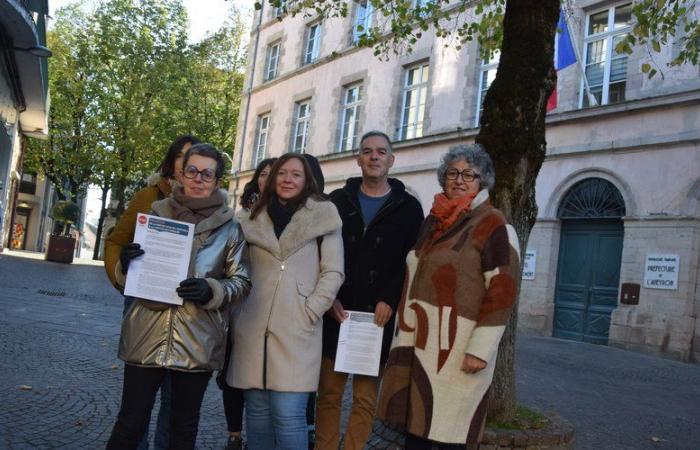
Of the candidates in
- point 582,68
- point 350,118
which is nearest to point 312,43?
point 350,118

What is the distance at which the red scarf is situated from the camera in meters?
3.31

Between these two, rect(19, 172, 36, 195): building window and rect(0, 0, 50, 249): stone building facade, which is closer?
rect(0, 0, 50, 249): stone building facade

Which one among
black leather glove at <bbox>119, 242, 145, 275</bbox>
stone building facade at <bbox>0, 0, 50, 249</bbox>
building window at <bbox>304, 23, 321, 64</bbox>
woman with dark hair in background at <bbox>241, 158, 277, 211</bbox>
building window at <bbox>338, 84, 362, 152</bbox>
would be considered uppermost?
building window at <bbox>304, 23, 321, 64</bbox>

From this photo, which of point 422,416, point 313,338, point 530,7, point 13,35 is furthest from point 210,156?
point 13,35

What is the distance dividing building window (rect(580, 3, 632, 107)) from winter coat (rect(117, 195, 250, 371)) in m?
13.1

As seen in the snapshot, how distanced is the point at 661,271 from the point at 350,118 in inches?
494

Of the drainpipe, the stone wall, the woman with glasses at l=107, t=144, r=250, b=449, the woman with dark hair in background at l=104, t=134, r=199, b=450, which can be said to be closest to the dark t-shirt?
the woman with glasses at l=107, t=144, r=250, b=449

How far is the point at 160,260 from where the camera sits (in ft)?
9.71

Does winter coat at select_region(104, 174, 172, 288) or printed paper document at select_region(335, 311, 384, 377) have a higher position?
winter coat at select_region(104, 174, 172, 288)

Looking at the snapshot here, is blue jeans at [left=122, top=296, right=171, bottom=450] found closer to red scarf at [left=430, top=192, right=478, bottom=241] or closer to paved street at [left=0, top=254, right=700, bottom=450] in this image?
paved street at [left=0, top=254, right=700, bottom=450]

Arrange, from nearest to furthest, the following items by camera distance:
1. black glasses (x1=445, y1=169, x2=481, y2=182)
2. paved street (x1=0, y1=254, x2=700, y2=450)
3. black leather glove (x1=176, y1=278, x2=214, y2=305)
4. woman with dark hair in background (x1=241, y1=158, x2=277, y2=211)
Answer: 1. black leather glove (x1=176, y1=278, x2=214, y2=305)
2. black glasses (x1=445, y1=169, x2=481, y2=182)
3. paved street (x1=0, y1=254, x2=700, y2=450)
4. woman with dark hair in background (x1=241, y1=158, x2=277, y2=211)

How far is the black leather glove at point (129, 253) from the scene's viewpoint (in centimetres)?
295

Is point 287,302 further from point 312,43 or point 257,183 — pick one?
point 312,43

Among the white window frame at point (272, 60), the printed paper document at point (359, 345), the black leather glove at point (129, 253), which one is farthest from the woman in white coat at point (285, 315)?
the white window frame at point (272, 60)
